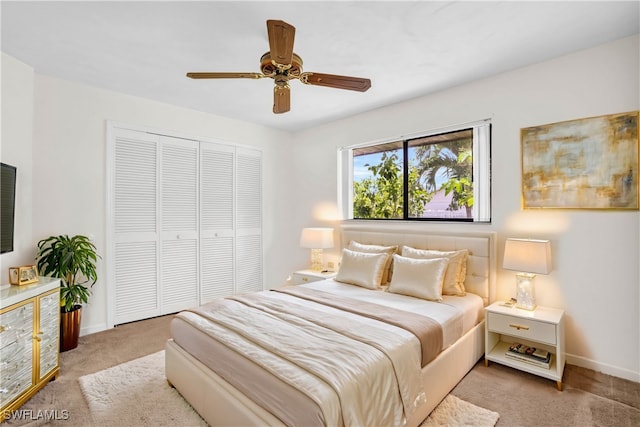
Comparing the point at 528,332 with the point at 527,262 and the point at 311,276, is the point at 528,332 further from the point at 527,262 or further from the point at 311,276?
the point at 311,276

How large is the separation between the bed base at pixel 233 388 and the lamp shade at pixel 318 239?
205 cm

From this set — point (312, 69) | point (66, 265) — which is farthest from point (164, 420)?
point (312, 69)

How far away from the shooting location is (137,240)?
3682mm

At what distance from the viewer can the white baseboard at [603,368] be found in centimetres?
239

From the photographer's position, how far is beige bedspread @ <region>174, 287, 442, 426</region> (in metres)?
1.42

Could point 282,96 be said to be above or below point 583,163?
above

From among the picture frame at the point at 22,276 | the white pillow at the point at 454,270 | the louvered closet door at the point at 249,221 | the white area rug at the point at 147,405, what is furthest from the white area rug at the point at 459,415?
the louvered closet door at the point at 249,221

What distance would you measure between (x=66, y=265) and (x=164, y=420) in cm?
183

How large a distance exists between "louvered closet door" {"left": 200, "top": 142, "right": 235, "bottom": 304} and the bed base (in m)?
2.00

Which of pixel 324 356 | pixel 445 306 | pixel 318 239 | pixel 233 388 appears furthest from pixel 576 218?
pixel 233 388

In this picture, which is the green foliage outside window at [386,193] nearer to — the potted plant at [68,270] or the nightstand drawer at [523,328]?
the nightstand drawer at [523,328]

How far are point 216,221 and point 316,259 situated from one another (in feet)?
4.91

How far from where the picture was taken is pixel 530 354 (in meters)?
2.55

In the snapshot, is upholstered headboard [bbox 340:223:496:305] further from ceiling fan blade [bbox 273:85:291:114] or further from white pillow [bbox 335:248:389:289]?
ceiling fan blade [bbox 273:85:291:114]
